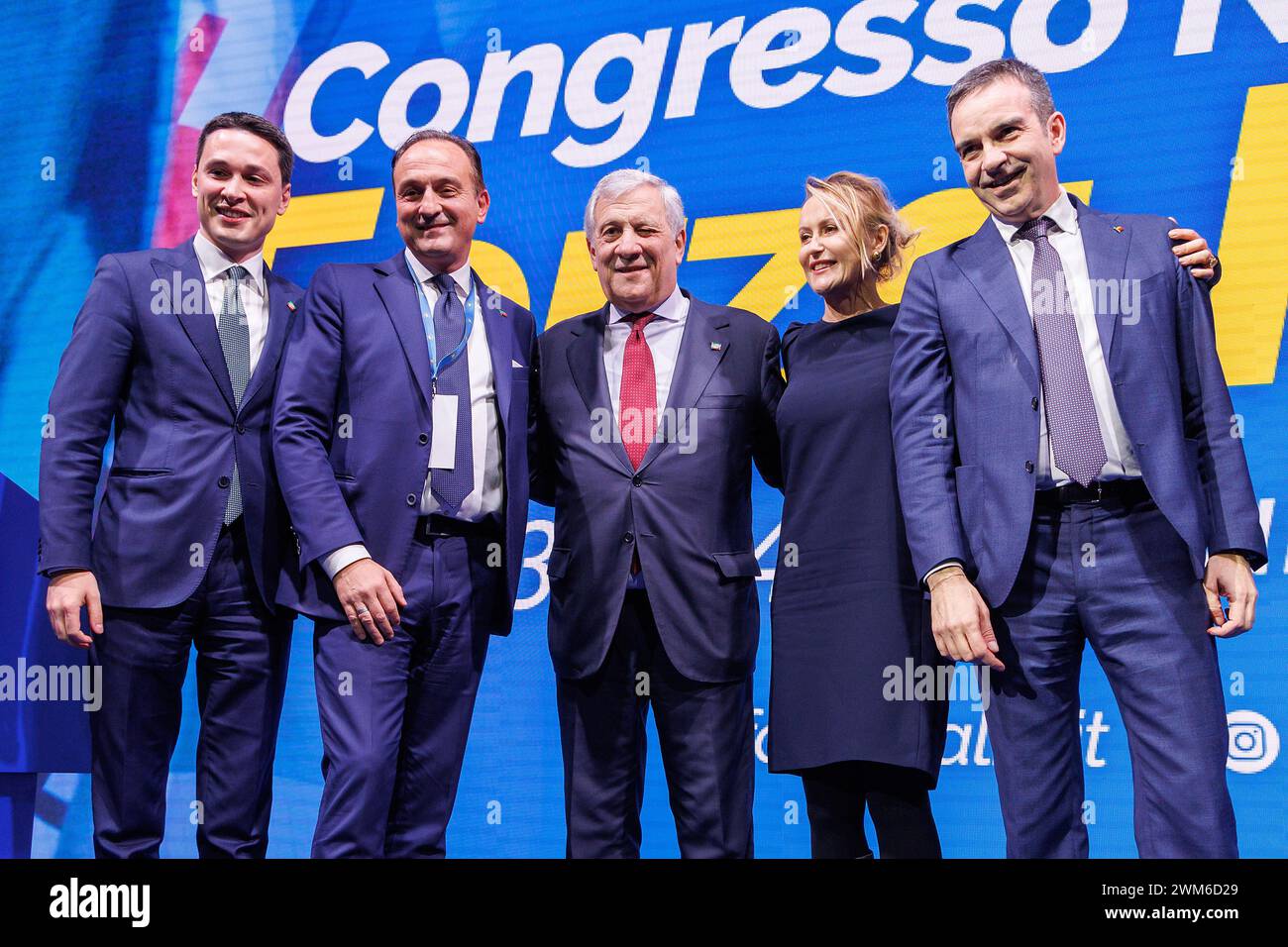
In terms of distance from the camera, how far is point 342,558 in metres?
2.49

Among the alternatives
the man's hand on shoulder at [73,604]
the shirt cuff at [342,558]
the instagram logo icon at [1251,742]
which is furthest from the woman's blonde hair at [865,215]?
the man's hand on shoulder at [73,604]

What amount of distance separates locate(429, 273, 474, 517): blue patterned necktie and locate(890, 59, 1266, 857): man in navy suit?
905 millimetres

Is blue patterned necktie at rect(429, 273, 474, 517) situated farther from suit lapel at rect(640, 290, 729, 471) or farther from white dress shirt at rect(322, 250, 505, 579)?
suit lapel at rect(640, 290, 729, 471)


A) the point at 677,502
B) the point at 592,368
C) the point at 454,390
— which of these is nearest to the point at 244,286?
the point at 454,390

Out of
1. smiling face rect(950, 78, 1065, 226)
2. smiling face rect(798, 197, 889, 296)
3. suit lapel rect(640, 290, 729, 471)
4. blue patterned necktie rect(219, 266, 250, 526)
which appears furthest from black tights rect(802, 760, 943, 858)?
blue patterned necktie rect(219, 266, 250, 526)

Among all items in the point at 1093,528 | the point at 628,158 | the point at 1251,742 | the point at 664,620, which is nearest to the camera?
the point at 1093,528

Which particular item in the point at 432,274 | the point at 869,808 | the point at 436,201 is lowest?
the point at 869,808

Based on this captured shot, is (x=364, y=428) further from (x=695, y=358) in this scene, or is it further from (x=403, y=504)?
(x=695, y=358)

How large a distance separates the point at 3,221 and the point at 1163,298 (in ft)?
13.8

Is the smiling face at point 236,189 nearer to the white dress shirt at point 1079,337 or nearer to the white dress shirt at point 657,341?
the white dress shirt at point 657,341

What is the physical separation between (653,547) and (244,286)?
3.72ft

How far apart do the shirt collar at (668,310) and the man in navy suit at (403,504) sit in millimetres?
253

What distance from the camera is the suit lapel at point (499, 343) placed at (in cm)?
270
